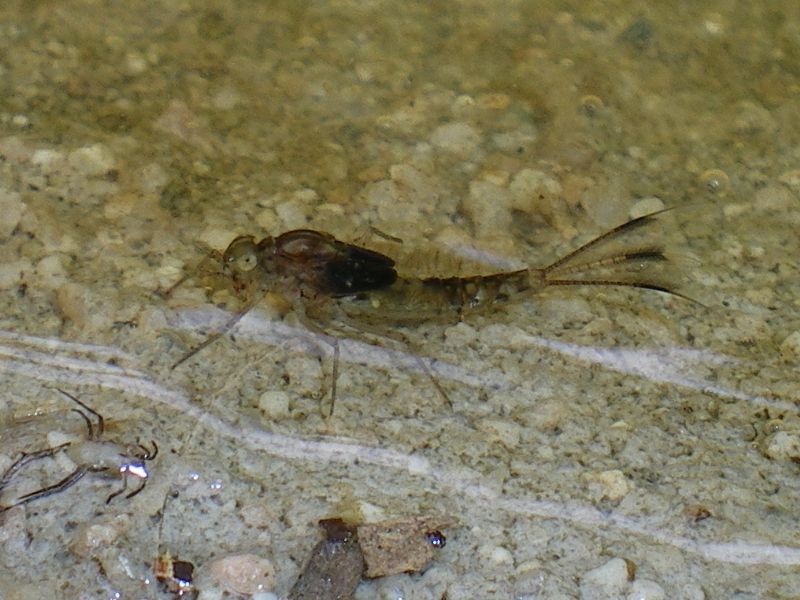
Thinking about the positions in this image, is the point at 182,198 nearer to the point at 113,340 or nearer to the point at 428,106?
the point at 113,340

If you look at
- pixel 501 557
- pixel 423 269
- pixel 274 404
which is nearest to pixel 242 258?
pixel 274 404

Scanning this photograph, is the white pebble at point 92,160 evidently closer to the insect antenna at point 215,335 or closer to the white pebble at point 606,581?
the insect antenna at point 215,335

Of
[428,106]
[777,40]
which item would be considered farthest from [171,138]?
[777,40]

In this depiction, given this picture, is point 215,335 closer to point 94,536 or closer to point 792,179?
point 94,536

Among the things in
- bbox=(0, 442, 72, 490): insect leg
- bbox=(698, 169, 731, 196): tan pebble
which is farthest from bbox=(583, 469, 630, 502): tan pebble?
bbox=(0, 442, 72, 490): insect leg

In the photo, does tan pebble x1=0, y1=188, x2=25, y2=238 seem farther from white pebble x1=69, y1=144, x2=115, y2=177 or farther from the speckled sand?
white pebble x1=69, y1=144, x2=115, y2=177
